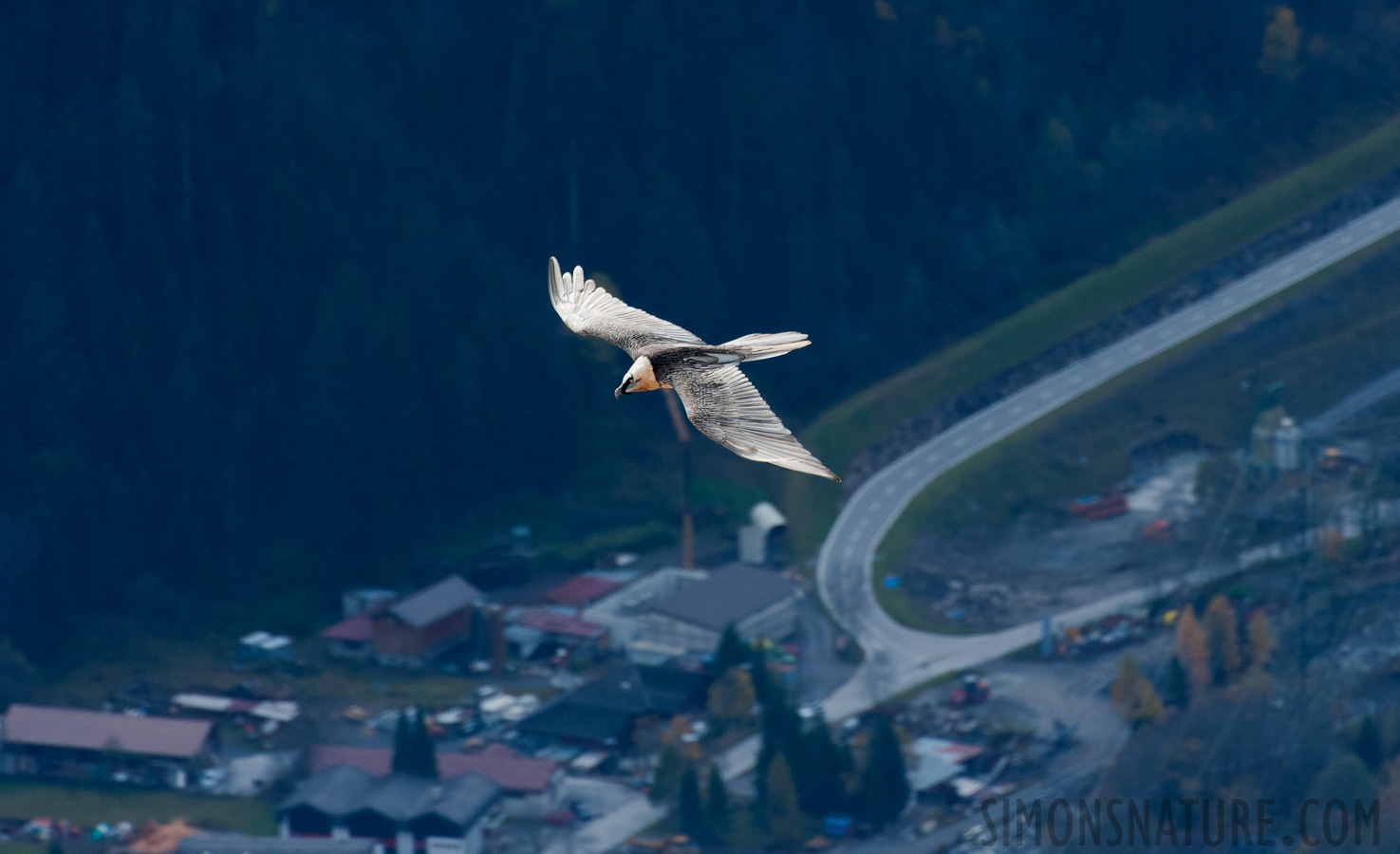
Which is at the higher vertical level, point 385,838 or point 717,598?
point 717,598

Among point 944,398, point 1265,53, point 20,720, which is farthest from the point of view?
point 1265,53

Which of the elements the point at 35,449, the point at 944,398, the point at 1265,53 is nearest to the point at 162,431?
the point at 35,449

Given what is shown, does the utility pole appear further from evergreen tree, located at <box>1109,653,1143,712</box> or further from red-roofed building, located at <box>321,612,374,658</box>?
evergreen tree, located at <box>1109,653,1143,712</box>

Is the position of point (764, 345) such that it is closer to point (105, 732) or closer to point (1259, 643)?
point (105, 732)

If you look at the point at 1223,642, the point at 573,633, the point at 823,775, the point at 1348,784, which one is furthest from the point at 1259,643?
the point at 573,633

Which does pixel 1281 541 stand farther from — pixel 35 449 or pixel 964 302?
pixel 35 449

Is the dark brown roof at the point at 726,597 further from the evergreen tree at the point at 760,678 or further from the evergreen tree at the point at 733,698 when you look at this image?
the evergreen tree at the point at 733,698
